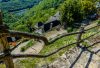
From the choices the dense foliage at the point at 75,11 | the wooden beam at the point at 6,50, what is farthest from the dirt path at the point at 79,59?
the dense foliage at the point at 75,11

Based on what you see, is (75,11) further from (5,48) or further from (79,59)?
(5,48)

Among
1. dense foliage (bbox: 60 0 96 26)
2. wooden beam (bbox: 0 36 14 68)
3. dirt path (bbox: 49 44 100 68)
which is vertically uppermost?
wooden beam (bbox: 0 36 14 68)

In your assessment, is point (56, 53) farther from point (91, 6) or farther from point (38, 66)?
point (91, 6)

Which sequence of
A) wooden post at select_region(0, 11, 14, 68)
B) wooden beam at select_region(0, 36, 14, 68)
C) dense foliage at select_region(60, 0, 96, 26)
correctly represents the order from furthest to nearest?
dense foliage at select_region(60, 0, 96, 26), wooden beam at select_region(0, 36, 14, 68), wooden post at select_region(0, 11, 14, 68)

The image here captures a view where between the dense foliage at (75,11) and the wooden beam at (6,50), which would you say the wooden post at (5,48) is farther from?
the dense foliage at (75,11)

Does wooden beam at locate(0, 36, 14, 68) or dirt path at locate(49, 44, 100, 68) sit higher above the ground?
wooden beam at locate(0, 36, 14, 68)

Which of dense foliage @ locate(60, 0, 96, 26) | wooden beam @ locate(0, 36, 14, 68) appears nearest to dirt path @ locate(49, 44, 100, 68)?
wooden beam @ locate(0, 36, 14, 68)

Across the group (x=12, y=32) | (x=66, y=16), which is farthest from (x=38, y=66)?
(x=66, y=16)

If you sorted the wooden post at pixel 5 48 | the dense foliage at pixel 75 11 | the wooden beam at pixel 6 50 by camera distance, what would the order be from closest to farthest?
1. the wooden post at pixel 5 48
2. the wooden beam at pixel 6 50
3. the dense foliage at pixel 75 11

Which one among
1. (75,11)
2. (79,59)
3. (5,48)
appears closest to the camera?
(5,48)

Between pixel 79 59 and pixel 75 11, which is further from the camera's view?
pixel 75 11

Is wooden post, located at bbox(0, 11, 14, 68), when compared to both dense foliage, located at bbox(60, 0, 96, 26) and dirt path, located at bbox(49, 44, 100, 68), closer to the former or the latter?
dirt path, located at bbox(49, 44, 100, 68)

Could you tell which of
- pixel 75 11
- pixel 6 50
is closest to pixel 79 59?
pixel 6 50
